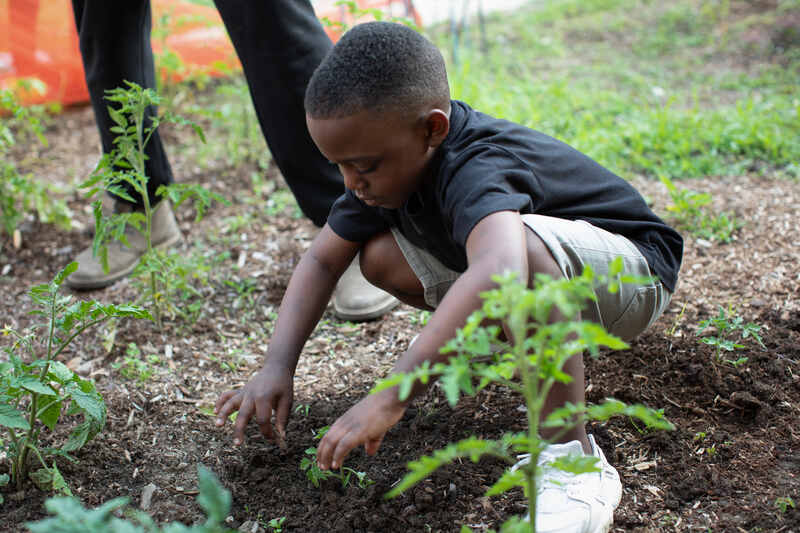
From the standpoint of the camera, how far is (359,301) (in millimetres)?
2699

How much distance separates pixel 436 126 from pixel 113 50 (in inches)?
67.2

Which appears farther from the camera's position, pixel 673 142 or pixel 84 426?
pixel 673 142

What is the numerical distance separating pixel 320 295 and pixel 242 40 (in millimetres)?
1031

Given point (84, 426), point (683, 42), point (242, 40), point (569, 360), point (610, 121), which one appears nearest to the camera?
point (569, 360)

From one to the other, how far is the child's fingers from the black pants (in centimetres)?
107

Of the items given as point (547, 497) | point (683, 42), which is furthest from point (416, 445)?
point (683, 42)

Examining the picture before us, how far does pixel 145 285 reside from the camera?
2.75 meters

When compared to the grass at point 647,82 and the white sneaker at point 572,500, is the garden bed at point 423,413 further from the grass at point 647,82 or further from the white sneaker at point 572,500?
the grass at point 647,82

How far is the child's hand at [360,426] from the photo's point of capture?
4.63 ft

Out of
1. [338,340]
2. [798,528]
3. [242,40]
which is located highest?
[242,40]

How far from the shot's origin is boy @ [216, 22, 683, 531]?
1.51 m

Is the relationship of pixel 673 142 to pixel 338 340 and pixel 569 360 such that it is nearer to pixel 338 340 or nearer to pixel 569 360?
pixel 338 340

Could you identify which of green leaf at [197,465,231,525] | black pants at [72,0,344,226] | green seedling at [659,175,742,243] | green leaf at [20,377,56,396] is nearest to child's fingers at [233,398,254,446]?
green leaf at [20,377,56,396]

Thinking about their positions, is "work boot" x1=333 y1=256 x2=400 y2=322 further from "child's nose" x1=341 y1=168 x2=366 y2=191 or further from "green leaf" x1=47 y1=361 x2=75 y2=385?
"green leaf" x1=47 y1=361 x2=75 y2=385
